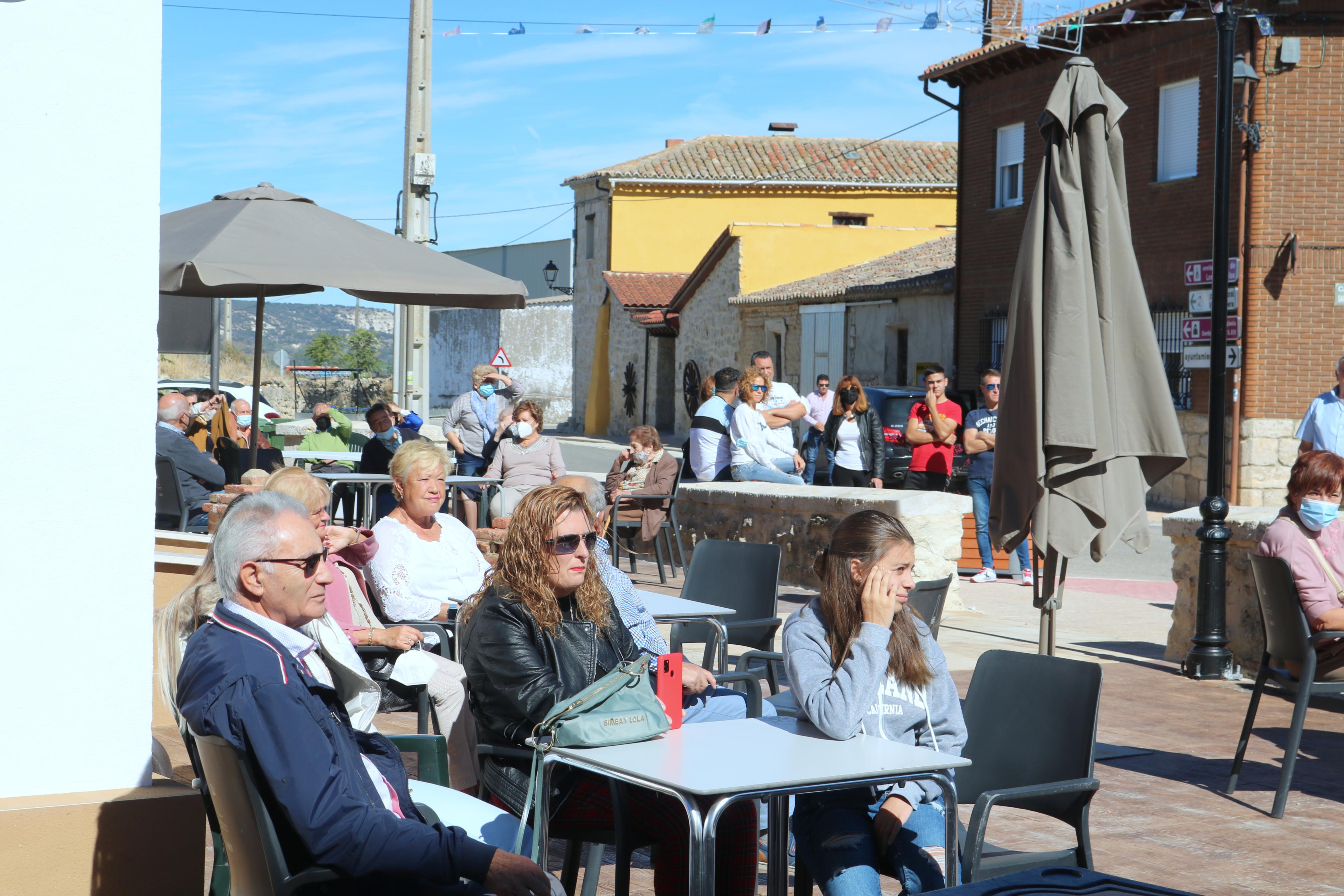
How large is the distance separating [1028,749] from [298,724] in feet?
6.41


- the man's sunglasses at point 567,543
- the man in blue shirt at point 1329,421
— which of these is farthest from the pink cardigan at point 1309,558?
the man in blue shirt at point 1329,421

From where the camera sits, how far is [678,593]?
1048cm

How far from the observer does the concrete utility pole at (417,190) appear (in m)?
14.1

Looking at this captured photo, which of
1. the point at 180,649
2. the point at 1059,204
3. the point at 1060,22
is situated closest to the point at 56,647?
the point at 180,649

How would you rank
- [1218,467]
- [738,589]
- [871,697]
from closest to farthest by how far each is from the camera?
1. [871,697]
2. [738,589]
3. [1218,467]

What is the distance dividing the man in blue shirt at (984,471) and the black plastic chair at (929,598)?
6.35m

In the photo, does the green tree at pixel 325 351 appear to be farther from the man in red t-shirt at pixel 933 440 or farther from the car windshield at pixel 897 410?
the man in red t-shirt at pixel 933 440

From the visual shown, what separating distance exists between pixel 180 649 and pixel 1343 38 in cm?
1925

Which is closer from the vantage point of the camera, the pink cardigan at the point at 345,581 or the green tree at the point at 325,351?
the pink cardigan at the point at 345,581

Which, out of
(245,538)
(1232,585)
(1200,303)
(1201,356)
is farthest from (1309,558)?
(1201,356)

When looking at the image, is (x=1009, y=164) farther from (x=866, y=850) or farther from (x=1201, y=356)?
(x=866, y=850)

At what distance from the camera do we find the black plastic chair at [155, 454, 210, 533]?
9.39 m

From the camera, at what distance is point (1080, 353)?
505 cm

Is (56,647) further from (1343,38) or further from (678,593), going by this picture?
(1343,38)
